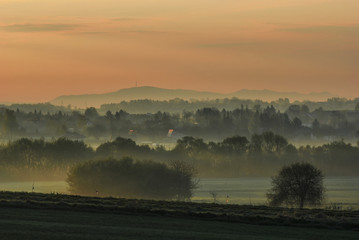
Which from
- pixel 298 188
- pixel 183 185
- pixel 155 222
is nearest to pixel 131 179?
pixel 183 185

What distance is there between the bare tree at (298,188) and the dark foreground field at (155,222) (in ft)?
168

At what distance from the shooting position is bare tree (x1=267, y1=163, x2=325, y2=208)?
9981 centimetres

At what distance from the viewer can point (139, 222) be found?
3931 centimetres

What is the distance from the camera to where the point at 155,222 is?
1559 inches

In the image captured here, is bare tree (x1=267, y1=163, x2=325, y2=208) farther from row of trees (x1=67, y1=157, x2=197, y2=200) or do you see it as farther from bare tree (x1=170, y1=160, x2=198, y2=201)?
row of trees (x1=67, y1=157, x2=197, y2=200)

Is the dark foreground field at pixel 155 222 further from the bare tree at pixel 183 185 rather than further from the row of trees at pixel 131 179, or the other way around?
the row of trees at pixel 131 179

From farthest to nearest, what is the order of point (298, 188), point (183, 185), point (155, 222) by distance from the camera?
point (183, 185) → point (298, 188) → point (155, 222)

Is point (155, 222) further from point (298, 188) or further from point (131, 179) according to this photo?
point (131, 179)

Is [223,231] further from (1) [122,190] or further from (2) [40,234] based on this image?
(1) [122,190]

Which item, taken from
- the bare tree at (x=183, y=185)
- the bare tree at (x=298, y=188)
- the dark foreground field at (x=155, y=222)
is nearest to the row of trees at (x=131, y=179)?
the bare tree at (x=183, y=185)

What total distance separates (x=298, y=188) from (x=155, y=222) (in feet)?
209

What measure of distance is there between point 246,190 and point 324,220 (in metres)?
115

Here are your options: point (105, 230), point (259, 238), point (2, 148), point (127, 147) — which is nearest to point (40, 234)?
point (105, 230)

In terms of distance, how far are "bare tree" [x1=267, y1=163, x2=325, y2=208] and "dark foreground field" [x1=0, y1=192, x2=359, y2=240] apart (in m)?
51.3
